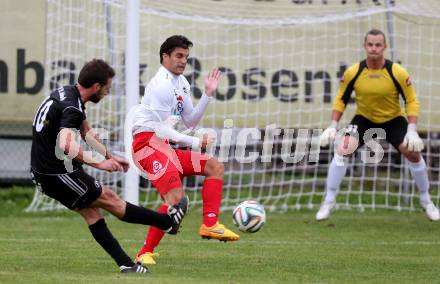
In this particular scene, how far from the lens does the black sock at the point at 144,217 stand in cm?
764

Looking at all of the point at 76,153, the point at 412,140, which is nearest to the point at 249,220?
the point at 76,153

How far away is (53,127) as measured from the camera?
7352 mm

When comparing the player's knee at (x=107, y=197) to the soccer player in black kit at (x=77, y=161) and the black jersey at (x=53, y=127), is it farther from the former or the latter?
the black jersey at (x=53, y=127)

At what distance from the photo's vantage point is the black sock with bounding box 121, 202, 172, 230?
764 cm

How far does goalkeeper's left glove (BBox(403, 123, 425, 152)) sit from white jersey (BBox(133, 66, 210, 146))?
344 centimetres

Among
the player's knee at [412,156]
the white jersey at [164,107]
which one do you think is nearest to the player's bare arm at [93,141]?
the white jersey at [164,107]

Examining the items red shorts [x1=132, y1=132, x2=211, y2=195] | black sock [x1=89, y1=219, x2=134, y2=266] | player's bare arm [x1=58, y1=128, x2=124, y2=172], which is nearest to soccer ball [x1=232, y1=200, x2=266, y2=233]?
red shorts [x1=132, y1=132, x2=211, y2=195]

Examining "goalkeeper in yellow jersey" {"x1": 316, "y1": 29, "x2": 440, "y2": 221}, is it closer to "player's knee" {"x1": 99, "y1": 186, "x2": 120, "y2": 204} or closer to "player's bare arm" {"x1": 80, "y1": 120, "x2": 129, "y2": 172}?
"player's bare arm" {"x1": 80, "y1": 120, "x2": 129, "y2": 172}

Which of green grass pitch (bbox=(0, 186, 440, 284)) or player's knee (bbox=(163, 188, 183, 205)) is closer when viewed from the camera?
green grass pitch (bbox=(0, 186, 440, 284))

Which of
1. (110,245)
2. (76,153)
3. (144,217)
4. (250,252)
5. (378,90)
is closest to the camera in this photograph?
(76,153)

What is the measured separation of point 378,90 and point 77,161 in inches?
207

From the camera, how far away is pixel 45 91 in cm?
1379

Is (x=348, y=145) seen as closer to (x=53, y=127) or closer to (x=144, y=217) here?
(x=144, y=217)

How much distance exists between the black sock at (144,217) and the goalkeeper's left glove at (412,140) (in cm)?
446
